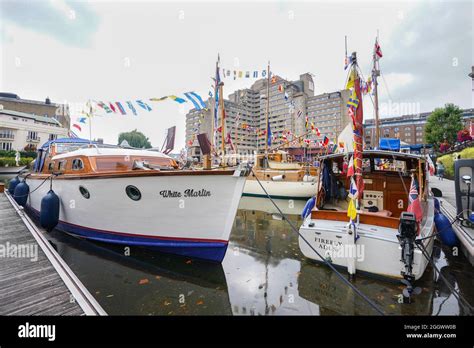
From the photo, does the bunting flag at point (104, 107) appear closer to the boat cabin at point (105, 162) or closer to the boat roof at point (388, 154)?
the boat cabin at point (105, 162)

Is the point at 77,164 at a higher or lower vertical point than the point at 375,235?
higher

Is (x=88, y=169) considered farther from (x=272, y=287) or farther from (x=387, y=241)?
(x=387, y=241)

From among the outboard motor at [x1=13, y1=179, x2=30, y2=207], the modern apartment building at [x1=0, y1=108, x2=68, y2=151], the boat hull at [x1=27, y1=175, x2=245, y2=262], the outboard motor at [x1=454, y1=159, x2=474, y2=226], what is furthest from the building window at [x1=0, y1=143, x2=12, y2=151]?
the outboard motor at [x1=454, y1=159, x2=474, y2=226]

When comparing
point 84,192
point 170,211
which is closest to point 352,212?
point 170,211

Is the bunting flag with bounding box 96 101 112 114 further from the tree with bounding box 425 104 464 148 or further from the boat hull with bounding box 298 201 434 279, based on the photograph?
the tree with bounding box 425 104 464 148

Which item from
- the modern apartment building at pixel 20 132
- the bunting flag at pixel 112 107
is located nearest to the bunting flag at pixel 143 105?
the bunting flag at pixel 112 107

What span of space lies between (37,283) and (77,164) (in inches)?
178

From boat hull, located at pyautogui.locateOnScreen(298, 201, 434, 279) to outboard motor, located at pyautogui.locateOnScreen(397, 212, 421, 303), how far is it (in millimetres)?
141

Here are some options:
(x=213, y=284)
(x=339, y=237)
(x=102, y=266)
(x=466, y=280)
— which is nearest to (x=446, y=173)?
(x=466, y=280)

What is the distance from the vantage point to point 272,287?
4.80 m

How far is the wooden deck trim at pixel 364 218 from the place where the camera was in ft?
16.8

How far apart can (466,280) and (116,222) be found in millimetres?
8379

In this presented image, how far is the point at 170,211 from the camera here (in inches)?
224

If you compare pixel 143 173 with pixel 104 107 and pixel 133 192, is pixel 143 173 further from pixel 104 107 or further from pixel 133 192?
pixel 104 107
